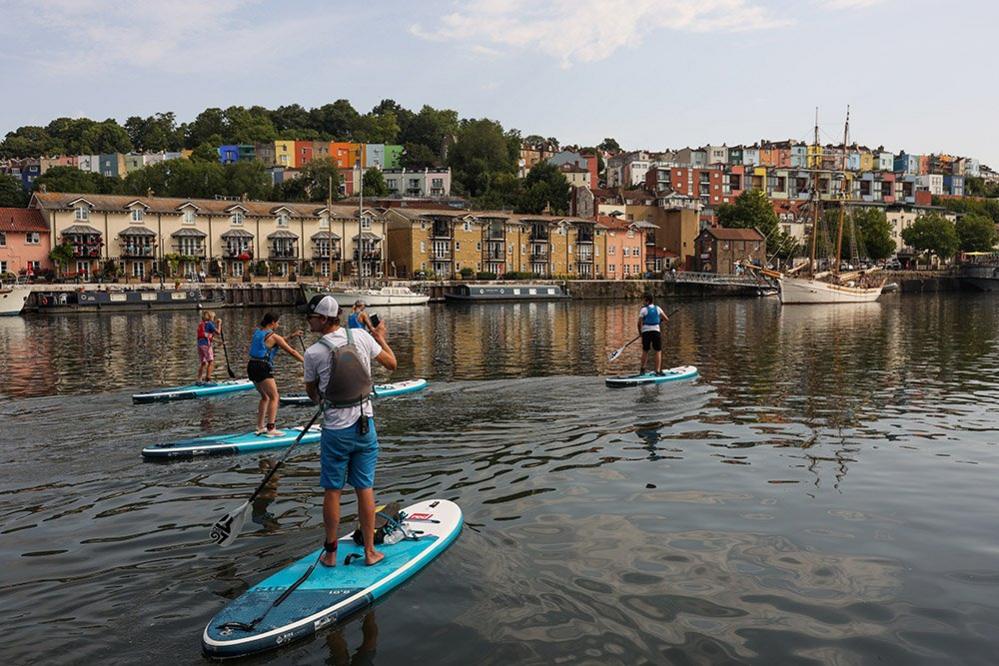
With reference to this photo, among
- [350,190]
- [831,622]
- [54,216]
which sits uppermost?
[350,190]

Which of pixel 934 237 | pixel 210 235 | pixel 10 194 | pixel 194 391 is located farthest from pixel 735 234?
pixel 10 194

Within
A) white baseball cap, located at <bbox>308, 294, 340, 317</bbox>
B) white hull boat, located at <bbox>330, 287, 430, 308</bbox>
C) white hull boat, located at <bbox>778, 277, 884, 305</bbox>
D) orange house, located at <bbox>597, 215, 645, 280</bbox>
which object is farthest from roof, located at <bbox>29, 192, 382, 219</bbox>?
white baseball cap, located at <bbox>308, 294, 340, 317</bbox>

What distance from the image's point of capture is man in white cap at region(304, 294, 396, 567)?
8.49 m

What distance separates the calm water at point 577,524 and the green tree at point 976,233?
155765mm

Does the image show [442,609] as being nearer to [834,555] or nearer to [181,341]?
[834,555]

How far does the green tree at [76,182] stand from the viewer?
13838cm

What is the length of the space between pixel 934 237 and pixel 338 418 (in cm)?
16004

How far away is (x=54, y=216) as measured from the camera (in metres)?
80.5

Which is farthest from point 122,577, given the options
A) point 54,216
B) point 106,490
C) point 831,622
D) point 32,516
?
point 54,216

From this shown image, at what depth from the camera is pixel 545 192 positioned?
467 feet

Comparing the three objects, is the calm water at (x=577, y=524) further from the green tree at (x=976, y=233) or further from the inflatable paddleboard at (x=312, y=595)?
the green tree at (x=976, y=233)

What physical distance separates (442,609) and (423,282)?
8434cm

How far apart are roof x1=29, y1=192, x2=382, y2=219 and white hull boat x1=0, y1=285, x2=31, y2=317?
16.1m

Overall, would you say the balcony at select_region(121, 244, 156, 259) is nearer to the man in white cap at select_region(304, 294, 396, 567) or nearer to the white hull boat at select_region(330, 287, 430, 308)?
the white hull boat at select_region(330, 287, 430, 308)
